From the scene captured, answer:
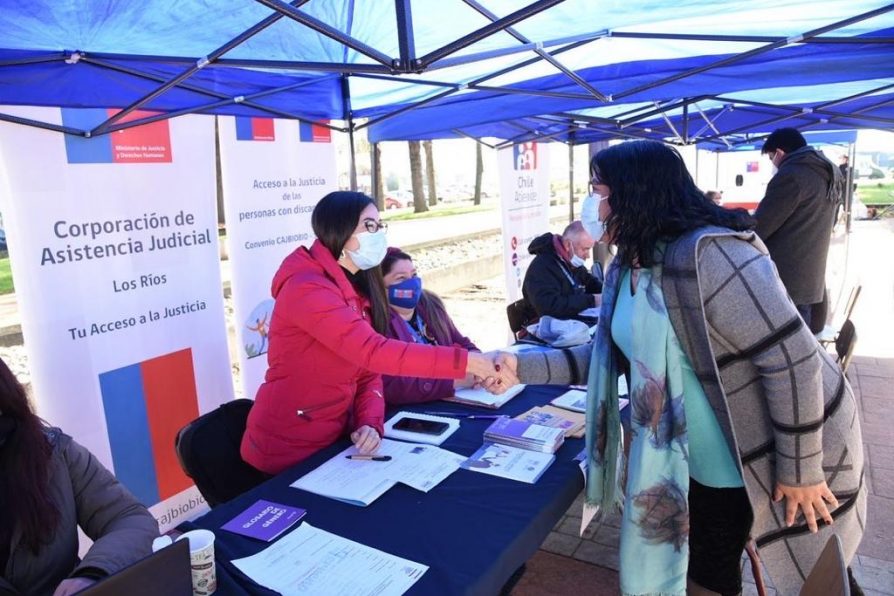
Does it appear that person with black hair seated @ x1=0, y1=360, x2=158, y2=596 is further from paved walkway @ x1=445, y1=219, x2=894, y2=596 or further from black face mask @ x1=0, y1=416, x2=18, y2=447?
paved walkway @ x1=445, y1=219, x2=894, y2=596

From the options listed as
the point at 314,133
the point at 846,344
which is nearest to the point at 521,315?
the point at 314,133

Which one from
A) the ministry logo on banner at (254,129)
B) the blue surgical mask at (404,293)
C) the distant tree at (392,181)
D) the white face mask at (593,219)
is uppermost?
Result: the distant tree at (392,181)

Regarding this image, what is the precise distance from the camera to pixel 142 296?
111 inches

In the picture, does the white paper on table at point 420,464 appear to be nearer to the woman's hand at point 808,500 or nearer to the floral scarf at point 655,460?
the floral scarf at point 655,460

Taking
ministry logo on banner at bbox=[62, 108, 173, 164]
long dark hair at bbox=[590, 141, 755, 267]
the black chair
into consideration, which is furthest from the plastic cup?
Result: ministry logo on banner at bbox=[62, 108, 173, 164]

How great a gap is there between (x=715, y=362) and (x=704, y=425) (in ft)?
0.64

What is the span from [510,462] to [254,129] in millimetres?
2606

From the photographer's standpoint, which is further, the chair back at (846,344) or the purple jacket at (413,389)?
the chair back at (846,344)

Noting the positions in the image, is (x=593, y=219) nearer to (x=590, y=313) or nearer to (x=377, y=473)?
(x=377, y=473)

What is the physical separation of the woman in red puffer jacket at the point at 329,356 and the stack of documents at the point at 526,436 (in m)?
0.16

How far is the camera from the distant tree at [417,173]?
54.9 feet

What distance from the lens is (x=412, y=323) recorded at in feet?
9.51

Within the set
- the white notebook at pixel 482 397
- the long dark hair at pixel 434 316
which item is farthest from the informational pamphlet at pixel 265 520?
the long dark hair at pixel 434 316

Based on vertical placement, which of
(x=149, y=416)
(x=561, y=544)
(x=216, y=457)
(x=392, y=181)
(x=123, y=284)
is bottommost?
(x=561, y=544)
